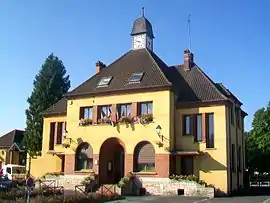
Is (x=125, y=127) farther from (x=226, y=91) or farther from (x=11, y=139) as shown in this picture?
(x=11, y=139)

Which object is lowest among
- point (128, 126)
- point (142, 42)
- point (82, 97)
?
point (128, 126)

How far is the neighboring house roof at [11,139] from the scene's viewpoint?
219 feet

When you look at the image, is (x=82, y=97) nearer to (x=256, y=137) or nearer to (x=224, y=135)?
(x=224, y=135)

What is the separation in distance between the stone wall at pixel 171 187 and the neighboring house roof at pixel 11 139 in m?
40.8

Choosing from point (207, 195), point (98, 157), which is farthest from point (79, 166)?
point (207, 195)

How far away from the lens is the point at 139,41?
128 ft

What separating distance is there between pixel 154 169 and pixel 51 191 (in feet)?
29.3

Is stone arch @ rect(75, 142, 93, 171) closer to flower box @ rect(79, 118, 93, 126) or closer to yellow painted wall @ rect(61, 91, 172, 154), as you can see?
yellow painted wall @ rect(61, 91, 172, 154)

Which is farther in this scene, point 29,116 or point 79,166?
point 29,116

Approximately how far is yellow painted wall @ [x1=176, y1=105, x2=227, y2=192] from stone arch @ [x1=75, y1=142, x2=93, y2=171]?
26.0 feet

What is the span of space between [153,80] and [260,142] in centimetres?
1980

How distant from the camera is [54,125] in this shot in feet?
132

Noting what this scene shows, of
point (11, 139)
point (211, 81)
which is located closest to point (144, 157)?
point (211, 81)

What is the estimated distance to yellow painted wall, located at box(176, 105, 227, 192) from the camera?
99.6 feet
